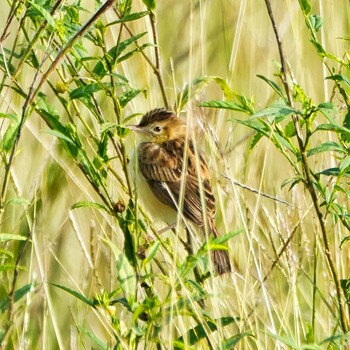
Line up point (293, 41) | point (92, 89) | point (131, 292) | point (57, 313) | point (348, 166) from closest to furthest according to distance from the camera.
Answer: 1. point (131, 292)
2. point (348, 166)
3. point (92, 89)
4. point (57, 313)
5. point (293, 41)

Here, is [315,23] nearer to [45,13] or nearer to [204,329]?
[45,13]

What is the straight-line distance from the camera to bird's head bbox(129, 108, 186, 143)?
13.2ft

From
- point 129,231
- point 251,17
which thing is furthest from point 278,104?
point 251,17

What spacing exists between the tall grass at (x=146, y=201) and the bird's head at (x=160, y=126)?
82 millimetres

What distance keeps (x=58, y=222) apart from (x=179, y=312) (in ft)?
6.22

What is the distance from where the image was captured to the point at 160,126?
13.9ft

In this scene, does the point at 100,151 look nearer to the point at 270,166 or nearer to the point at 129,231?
the point at 129,231

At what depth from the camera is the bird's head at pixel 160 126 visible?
4.02 m

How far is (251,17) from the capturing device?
4.52 meters

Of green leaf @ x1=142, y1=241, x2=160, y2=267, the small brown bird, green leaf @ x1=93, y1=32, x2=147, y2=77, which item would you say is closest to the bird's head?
the small brown bird

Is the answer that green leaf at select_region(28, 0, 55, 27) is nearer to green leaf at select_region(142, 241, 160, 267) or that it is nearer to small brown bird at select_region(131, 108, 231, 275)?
green leaf at select_region(142, 241, 160, 267)

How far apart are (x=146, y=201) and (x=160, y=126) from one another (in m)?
0.39

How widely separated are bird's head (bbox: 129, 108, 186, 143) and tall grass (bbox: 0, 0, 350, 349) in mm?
82

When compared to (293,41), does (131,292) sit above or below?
below
